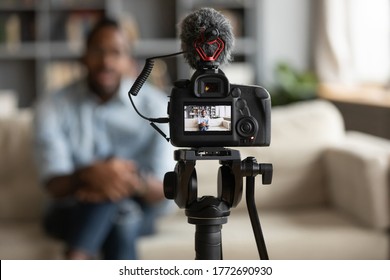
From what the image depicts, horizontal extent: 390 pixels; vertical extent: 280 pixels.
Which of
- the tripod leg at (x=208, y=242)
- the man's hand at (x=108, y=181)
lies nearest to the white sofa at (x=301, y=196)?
the man's hand at (x=108, y=181)

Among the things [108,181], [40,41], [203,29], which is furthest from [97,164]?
[40,41]

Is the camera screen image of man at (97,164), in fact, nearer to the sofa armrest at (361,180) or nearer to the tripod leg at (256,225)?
the sofa armrest at (361,180)

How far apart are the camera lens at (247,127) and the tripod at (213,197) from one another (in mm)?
26

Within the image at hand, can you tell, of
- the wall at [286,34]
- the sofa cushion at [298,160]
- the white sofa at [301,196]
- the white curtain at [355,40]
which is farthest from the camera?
the wall at [286,34]

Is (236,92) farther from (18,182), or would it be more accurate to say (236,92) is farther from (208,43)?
(18,182)

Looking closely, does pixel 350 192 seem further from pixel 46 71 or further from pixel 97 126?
pixel 46 71

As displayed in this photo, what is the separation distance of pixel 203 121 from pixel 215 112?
1 centimetres

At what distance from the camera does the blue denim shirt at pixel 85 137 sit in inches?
62.7

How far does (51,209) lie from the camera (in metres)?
1.91

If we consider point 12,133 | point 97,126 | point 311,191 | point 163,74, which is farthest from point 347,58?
point 97,126

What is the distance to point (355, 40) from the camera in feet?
13.8

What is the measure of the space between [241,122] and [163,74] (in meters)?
4.07

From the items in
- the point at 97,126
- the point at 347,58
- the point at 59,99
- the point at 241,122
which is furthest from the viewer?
the point at 347,58
